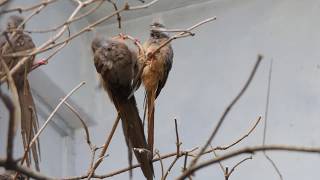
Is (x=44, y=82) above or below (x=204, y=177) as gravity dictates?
above

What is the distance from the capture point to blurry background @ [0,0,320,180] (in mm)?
2695

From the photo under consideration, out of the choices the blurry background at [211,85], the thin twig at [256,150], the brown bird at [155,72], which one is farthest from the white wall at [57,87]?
the thin twig at [256,150]

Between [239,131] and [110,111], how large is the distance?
565mm

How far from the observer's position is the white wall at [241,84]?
269 centimetres

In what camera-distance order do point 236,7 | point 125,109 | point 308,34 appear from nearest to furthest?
point 125,109 < point 308,34 < point 236,7

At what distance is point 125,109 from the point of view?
1.35 meters

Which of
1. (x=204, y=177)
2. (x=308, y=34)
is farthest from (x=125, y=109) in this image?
(x=308, y=34)

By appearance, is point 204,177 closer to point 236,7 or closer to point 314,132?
point 314,132

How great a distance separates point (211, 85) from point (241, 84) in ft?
0.43

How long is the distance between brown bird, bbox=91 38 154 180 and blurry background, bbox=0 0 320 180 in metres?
1.24

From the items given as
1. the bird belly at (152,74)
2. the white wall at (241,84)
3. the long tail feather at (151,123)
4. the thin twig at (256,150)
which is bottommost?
the white wall at (241,84)

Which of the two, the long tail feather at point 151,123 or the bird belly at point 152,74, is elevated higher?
the bird belly at point 152,74

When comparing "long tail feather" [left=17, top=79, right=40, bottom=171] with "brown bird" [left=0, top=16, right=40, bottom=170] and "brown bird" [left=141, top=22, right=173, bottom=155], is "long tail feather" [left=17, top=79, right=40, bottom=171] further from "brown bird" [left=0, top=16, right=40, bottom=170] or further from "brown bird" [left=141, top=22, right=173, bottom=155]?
"brown bird" [left=141, top=22, right=173, bottom=155]

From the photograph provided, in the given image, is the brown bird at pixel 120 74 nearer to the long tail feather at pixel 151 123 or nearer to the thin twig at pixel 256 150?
the long tail feather at pixel 151 123
